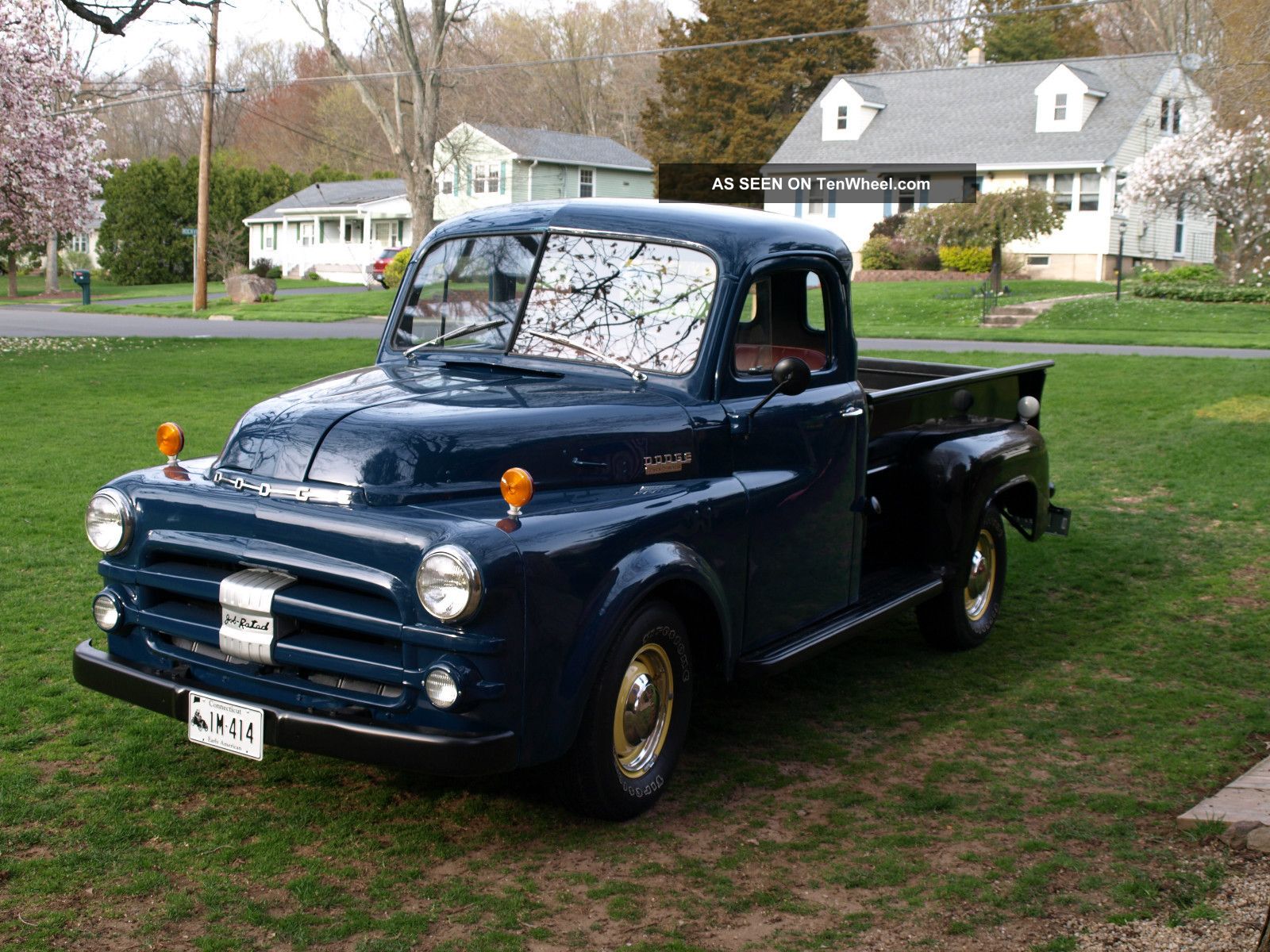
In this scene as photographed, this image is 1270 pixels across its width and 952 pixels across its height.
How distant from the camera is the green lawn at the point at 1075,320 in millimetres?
23484

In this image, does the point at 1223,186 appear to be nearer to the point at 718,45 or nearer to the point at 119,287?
the point at 718,45

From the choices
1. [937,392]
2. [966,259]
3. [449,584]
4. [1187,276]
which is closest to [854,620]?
[937,392]

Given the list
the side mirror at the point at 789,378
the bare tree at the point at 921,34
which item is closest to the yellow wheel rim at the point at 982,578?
the side mirror at the point at 789,378

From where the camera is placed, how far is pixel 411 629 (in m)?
3.75

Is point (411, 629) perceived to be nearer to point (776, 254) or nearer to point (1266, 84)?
point (776, 254)

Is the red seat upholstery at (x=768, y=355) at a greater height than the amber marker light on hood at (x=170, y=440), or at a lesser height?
greater

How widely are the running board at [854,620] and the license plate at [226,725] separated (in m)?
1.77

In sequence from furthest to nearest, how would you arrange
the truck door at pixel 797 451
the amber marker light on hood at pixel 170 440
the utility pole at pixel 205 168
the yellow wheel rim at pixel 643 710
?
the utility pole at pixel 205 168
the truck door at pixel 797 451
the amber marker light on hood at pixel 170 440
the yellow wheel rim at pixel 643 710

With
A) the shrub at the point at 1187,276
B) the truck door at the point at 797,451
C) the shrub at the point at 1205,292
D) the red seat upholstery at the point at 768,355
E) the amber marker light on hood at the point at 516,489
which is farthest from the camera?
the shrub at the point at 1187,276

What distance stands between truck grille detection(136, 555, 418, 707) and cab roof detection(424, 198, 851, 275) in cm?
190

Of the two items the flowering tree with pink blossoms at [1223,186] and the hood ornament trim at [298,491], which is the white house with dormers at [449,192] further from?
the hood ornament trim at [298,491]

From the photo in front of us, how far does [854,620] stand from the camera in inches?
215

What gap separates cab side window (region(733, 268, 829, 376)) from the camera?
513 centimetres

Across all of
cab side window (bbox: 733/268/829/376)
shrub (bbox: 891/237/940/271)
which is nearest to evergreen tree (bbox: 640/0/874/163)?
shrub (bbox: 891/237/940/271)
